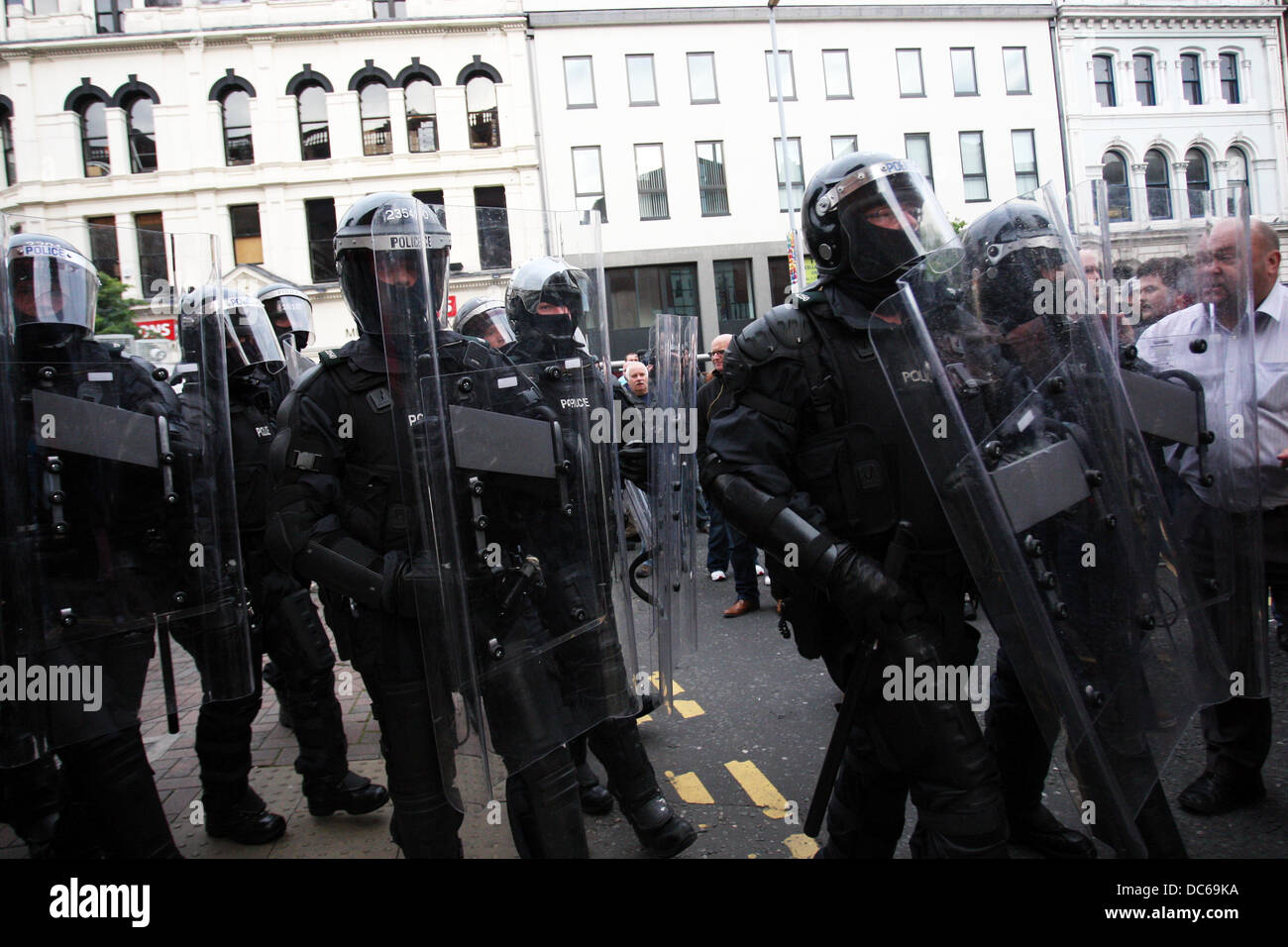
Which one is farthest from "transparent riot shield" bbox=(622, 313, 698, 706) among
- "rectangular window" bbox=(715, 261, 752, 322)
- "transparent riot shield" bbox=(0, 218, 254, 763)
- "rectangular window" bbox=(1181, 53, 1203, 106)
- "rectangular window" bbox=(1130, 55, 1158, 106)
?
"rectangular window" bbox=(1181, 53, 1203, 106)

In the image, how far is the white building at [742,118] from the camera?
23.1 metres

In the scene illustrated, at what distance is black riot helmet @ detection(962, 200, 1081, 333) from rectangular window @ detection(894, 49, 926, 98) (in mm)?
25601

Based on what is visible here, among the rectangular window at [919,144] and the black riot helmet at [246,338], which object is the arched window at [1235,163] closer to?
the rectangular window at [919,144]

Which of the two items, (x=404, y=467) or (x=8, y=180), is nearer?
(x=404, y=467)

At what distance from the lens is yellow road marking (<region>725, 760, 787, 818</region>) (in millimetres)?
3240

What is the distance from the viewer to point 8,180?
21.6 meters

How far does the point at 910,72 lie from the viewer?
24.5 m

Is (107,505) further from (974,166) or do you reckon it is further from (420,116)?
(974,166)

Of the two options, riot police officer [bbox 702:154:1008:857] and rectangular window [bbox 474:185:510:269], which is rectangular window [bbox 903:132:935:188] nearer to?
riot police officer [bbox 702:154:1008:857]

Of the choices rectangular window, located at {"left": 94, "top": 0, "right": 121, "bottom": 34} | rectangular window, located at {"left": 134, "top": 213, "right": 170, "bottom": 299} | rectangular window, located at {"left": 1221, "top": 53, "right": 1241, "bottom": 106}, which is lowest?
rectangular window, located at {"left": 134, "top": 213, "right": 170, "bottom": 299}

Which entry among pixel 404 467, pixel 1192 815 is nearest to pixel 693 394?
pixel 404 467
